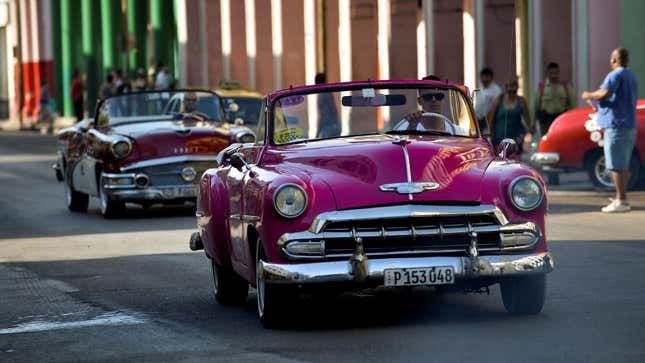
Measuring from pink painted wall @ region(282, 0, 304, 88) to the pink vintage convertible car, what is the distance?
1323 inches

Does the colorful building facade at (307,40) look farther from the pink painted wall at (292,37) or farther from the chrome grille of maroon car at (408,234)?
the chrome grille of maroon car at (408,234)

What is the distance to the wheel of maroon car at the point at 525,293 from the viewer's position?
9.39m

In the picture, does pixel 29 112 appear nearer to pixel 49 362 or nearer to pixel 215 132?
pixel 215 132

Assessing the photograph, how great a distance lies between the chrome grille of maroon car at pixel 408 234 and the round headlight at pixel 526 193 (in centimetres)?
20

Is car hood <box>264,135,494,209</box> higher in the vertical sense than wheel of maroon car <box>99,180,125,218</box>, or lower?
higher

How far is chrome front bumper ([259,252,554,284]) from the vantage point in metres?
8.87

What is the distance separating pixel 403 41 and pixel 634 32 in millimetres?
9740

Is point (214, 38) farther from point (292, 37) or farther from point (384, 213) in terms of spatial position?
point (384, 213)

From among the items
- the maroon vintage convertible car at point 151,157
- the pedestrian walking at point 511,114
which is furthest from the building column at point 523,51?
the maroon vintage convertible car at point 151,157

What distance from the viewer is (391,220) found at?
900 cm

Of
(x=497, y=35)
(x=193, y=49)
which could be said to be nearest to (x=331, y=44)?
(x=497, y=35)

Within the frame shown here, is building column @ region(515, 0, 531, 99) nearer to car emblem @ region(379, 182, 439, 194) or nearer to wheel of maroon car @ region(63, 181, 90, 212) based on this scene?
wheel of maroon car @ region(63, 181, 90, 212)

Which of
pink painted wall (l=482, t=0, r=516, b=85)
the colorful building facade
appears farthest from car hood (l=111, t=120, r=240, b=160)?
pink painted wall (l=482, t=0, r=516, b=85)

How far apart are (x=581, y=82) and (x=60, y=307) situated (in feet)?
60.7
